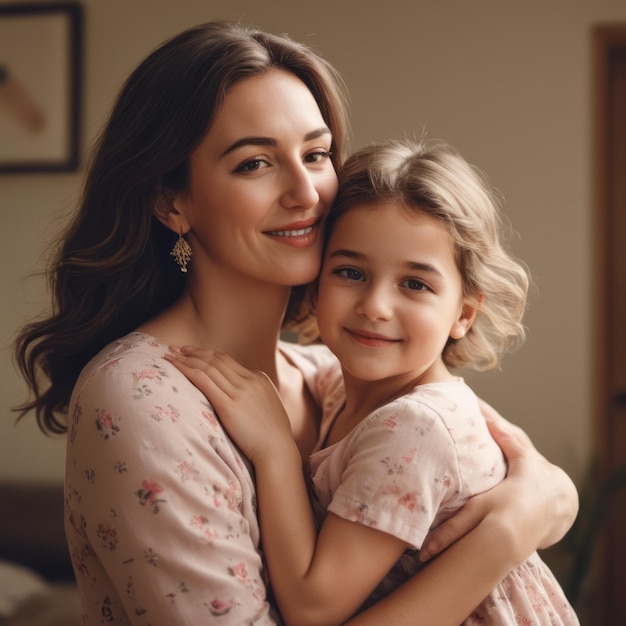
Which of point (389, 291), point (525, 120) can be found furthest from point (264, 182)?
point (525, 120)

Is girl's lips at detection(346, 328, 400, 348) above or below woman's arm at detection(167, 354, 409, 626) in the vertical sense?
above

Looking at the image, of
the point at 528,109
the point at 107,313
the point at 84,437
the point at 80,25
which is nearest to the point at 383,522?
the point at 84,437

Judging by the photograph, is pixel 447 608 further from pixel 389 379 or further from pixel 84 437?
pixel 84 437

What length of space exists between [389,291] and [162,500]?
46cm

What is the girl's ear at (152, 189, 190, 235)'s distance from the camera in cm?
143

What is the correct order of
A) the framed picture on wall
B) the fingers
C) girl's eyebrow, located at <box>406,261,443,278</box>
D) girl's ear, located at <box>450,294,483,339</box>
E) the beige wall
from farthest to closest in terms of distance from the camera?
the framed picture on wall → the beige wall → girl's ear, located at <box>450,294,483,339</box> → girl's eyebrow, located at <box>406,261,443,278</box> → the fingers

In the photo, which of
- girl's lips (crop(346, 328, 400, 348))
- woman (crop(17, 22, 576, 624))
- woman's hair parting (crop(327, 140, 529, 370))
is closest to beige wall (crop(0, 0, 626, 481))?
woman's hair parting (crop(327, 140, 529, 370))

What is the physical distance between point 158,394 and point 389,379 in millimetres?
413

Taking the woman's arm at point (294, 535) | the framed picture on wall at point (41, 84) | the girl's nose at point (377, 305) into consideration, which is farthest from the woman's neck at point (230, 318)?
the framed picture on wall at point (41, 84)

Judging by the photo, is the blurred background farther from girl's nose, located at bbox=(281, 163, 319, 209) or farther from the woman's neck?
girl's nose, located at bbox=(281, 163, 319, 209)

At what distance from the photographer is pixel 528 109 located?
11.1ft

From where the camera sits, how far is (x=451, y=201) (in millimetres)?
1377

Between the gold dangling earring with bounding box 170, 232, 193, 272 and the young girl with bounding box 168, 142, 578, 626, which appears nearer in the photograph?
the young girl with bounding box 168, 142, 578, 626

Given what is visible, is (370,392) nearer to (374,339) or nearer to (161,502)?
(374,339)
